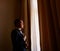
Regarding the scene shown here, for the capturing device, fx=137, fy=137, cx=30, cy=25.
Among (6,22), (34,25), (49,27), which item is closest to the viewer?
(49,27)

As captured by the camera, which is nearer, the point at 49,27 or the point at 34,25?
the point at 49,27

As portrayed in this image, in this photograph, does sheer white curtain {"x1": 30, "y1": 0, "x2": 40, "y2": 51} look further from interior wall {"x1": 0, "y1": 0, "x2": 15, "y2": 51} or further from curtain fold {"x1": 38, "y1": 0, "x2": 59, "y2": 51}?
interior wall {"x1": 0, "y1": 0, "x2": 15, "y2": 51}

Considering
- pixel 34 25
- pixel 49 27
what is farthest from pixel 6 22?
pixel 49 27

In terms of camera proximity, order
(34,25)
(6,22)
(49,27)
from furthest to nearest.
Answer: (6,22) → (34,25) → (49,27)

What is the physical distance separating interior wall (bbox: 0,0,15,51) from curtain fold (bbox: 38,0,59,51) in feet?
5.50

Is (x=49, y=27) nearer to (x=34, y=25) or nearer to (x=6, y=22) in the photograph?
(x=34, y=25)

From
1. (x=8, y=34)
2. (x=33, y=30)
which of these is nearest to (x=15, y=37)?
(x=33, y=30)

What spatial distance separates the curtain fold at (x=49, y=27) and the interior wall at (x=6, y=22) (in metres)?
1.67

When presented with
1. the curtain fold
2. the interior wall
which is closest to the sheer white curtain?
the curtain fold

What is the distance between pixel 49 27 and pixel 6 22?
6.57 ft

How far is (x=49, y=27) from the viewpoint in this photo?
179 cm

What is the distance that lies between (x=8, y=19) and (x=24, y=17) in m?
0.63

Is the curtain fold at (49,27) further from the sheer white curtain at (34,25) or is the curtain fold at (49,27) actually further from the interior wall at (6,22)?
the interior wall at (6,22)

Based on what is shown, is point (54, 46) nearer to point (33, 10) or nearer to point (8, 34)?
point (33, 10)
